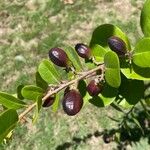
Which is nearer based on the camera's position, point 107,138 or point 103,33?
point 103,33

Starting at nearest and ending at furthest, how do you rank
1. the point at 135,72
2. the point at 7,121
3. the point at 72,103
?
the point at 7,121 < the point at 72,103 < the point at 135,72

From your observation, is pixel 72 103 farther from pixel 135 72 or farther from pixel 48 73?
pixel 135 72

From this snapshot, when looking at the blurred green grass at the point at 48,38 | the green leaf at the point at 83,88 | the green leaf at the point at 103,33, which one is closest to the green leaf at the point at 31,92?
the green leaf at the point at 83,88

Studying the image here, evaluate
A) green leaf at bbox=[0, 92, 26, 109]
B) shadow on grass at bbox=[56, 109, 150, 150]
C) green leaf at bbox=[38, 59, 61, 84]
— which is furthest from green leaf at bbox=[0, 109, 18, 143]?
shadow on grass at bbox=[56, 109, 150, 150]

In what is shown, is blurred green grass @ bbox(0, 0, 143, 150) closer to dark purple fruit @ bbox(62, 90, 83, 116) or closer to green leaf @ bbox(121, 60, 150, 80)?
green leaf @ bbox(121, 60, 150, 80)

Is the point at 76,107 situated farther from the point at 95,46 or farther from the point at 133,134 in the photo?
the point at 133,134

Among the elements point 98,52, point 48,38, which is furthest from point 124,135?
point 98,52
